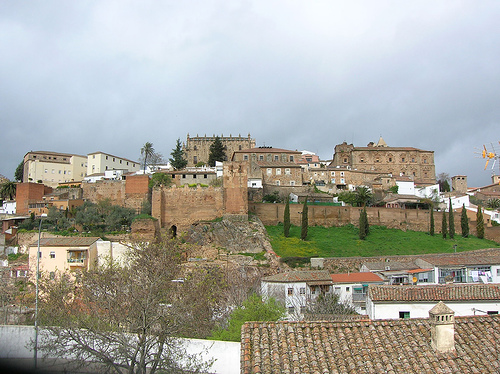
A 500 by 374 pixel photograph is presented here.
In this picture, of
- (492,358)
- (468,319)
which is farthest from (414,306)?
(492,358)

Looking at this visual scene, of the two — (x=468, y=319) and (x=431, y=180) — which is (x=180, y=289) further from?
(x=431, y=180)

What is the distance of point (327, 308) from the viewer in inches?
1198

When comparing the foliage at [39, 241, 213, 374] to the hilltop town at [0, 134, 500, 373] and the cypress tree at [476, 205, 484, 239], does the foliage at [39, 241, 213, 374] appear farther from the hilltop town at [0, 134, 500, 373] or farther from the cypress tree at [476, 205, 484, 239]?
the cypress tree at [476, 205, 484, 239]

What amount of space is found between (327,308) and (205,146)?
194ft

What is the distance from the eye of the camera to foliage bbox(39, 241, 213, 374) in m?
18.4

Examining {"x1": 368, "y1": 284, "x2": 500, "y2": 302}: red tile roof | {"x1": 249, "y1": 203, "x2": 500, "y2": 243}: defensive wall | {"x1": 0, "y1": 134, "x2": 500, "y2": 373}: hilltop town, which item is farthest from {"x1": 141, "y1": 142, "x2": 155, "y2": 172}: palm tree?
{"x1": 368, "y1": 284, "x2": 500, "y2": 302}: red tile roof

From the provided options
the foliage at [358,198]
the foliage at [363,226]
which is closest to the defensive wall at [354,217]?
the foliage at [358,198]

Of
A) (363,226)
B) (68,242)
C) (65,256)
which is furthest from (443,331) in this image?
(363,226)

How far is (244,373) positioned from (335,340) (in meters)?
2.42

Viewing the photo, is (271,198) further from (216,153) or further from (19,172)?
(19,172)

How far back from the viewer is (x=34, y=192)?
64.9 m

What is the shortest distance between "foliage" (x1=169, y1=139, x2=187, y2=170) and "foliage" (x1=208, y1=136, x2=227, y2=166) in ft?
14.7

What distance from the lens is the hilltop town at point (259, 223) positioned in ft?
77.3

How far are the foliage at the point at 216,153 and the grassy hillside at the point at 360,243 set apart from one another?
82.8 ft
